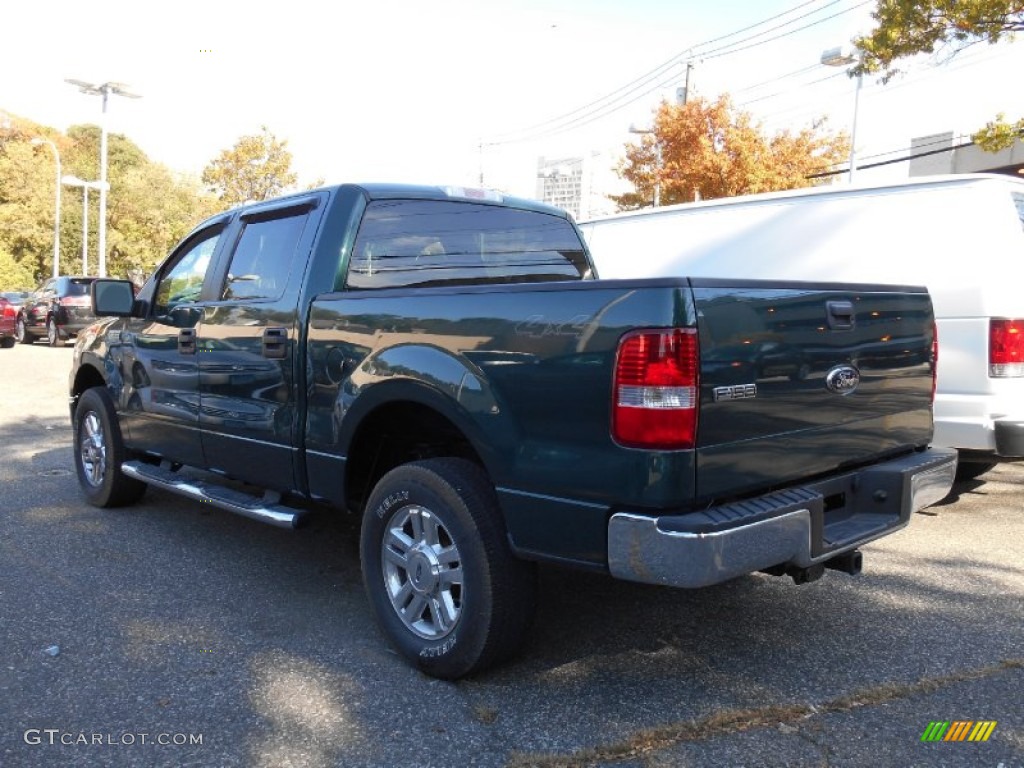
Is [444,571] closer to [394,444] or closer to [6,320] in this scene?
[394,444]

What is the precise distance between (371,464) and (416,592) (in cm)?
69

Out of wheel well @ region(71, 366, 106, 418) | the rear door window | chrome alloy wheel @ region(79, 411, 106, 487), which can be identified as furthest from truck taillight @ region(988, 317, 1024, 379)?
wheel well @ region(71, 366, 106, 418)

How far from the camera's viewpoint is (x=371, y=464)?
3.77 m

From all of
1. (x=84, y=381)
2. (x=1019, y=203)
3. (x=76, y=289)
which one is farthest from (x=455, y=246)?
(x=76, y=289)

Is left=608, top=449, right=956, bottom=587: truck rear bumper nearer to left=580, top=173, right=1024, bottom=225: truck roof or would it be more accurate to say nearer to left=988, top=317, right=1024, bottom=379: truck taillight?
left=988, top=317, right=1024, bottom=379: truck taillight

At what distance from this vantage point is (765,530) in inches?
106

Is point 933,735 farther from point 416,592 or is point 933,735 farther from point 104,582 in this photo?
point 104,582

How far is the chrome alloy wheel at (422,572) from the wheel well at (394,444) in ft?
1.10

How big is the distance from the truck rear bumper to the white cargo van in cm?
203

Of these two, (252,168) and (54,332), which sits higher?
(252,168)

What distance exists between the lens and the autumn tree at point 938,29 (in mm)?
9766

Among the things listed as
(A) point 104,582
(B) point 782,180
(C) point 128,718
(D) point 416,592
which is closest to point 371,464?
(D) point 416,592

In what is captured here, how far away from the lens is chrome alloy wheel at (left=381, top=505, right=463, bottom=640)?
320 centimetres

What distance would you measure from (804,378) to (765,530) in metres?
0.62
